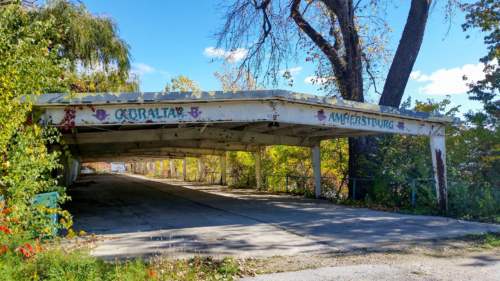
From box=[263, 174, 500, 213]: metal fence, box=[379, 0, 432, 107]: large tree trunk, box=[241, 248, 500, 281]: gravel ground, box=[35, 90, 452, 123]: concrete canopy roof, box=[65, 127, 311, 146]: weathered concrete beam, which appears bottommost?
box=[241, 248, 500, 281]: gravel ground

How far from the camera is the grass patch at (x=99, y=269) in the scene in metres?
4.96

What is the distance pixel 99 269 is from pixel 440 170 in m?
10.4

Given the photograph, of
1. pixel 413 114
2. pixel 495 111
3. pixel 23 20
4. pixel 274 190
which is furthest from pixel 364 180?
pixel 23 20

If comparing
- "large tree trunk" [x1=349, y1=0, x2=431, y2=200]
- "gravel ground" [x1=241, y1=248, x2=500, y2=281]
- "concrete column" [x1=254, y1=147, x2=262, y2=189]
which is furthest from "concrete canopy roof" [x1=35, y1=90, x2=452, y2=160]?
"concrete column" [x1=254, y1=147, x2=262, y2=189]

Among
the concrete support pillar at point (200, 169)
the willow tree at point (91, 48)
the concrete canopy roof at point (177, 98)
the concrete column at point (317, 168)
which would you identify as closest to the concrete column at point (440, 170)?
the concrete canopy roof at point (177, 98)

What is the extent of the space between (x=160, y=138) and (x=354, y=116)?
248 inches

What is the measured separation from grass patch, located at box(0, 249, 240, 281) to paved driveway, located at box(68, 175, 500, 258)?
89 centimetres

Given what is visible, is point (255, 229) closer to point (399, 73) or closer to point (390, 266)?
point (390, 266)

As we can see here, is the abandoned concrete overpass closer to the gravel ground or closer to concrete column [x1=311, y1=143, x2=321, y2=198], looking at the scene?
the gravel ground

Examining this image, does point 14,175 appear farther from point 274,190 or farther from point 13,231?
point 274,190

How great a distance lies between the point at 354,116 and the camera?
11352 mm

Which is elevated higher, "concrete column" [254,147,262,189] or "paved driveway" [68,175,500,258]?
"concrete column" [254,147,262,189]

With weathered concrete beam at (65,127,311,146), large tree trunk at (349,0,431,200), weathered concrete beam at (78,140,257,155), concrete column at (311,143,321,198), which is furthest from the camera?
weathered concrete beam at (78,140,257,155)

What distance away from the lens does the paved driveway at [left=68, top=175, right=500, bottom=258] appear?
24.0 ft
